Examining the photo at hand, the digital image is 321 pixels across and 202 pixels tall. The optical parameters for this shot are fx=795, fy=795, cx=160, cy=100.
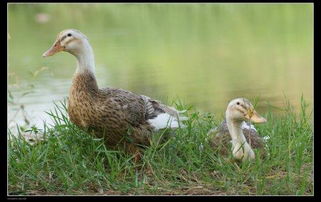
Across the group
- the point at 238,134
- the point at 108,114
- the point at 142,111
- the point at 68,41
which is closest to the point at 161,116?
the point at 142,111

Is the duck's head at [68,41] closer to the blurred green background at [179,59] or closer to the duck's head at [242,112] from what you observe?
the blurred green background at [179,59]

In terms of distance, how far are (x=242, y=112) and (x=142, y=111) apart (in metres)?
0.56

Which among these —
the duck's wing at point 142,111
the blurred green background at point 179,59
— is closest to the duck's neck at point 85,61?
the duck's wing at point 142,111

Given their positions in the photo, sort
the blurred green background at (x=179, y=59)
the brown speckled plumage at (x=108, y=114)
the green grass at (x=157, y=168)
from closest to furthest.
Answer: the green grass at (x=157, y=168), the brown speckled plumage at (x=108, y=114), the blurred green background at (x=179, y=59)

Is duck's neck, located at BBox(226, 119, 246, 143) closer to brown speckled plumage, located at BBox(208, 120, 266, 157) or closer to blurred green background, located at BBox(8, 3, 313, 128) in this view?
brown speckled plumage, located at BBox(208, 120, 266, 157)

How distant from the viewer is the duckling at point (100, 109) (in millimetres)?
4344

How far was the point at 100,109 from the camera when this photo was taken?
4340 millimetres

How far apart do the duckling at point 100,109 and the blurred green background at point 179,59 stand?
266mm

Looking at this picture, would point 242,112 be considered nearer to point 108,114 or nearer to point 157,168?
point 157,168

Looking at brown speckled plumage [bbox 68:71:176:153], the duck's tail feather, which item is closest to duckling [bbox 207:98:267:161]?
the duck's tail feather

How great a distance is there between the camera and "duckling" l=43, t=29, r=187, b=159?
14.3 ft

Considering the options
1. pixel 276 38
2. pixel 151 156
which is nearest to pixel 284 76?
pixel 276 38

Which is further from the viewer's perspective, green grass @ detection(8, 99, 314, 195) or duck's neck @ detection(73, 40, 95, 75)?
duck's neck @ detection(73, 40, 95, 75)

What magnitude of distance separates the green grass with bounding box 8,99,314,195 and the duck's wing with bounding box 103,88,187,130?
80 millimetres
